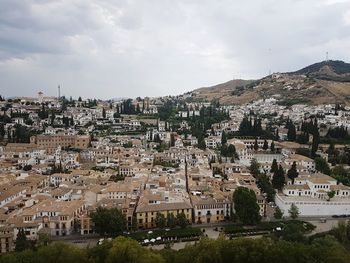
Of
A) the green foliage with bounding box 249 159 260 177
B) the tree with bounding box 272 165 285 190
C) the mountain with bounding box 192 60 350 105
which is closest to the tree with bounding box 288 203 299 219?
the tree with bounding box 272 165 285 190

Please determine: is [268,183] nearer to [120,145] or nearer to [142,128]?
[120,145]

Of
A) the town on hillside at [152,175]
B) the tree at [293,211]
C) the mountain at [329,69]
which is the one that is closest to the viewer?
the town on hillside at [152,175]

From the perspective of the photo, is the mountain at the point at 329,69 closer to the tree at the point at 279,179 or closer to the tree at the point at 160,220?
the tree at the point at 279,179

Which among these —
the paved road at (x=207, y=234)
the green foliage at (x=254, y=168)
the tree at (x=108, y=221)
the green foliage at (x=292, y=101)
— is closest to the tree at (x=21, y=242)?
the paved road at (x=207, y=234)

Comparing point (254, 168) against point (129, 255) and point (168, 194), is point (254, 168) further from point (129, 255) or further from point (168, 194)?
point (129, 255)

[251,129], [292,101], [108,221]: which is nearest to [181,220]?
[108,221]
